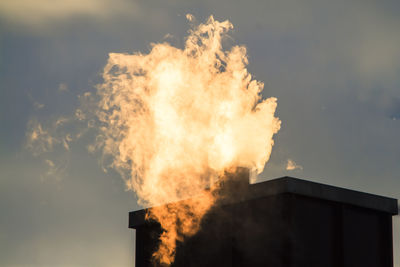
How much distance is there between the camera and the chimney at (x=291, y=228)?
70.7ft

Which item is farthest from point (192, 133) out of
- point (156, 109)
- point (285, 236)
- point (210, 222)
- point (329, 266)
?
point (329, 266)

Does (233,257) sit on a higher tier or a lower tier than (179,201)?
lower

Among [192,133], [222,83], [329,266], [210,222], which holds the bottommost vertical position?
[329,266]

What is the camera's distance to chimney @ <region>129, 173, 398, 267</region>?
70.7ft

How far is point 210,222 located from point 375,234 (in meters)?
6.06

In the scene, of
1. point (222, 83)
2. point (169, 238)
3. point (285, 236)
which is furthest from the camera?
point (169, 238)

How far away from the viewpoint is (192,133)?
75.0 ft

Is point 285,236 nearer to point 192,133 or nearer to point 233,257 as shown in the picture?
point 233,257

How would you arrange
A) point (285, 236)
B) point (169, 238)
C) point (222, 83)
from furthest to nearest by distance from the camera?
point (169, 238) → point (222, 83) → point (285, 236)

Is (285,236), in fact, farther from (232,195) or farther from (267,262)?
(232,195)

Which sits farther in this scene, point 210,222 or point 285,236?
point 210,222

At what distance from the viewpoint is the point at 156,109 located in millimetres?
23031

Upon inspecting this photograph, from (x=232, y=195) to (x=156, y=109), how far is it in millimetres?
4066

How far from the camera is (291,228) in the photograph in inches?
842
